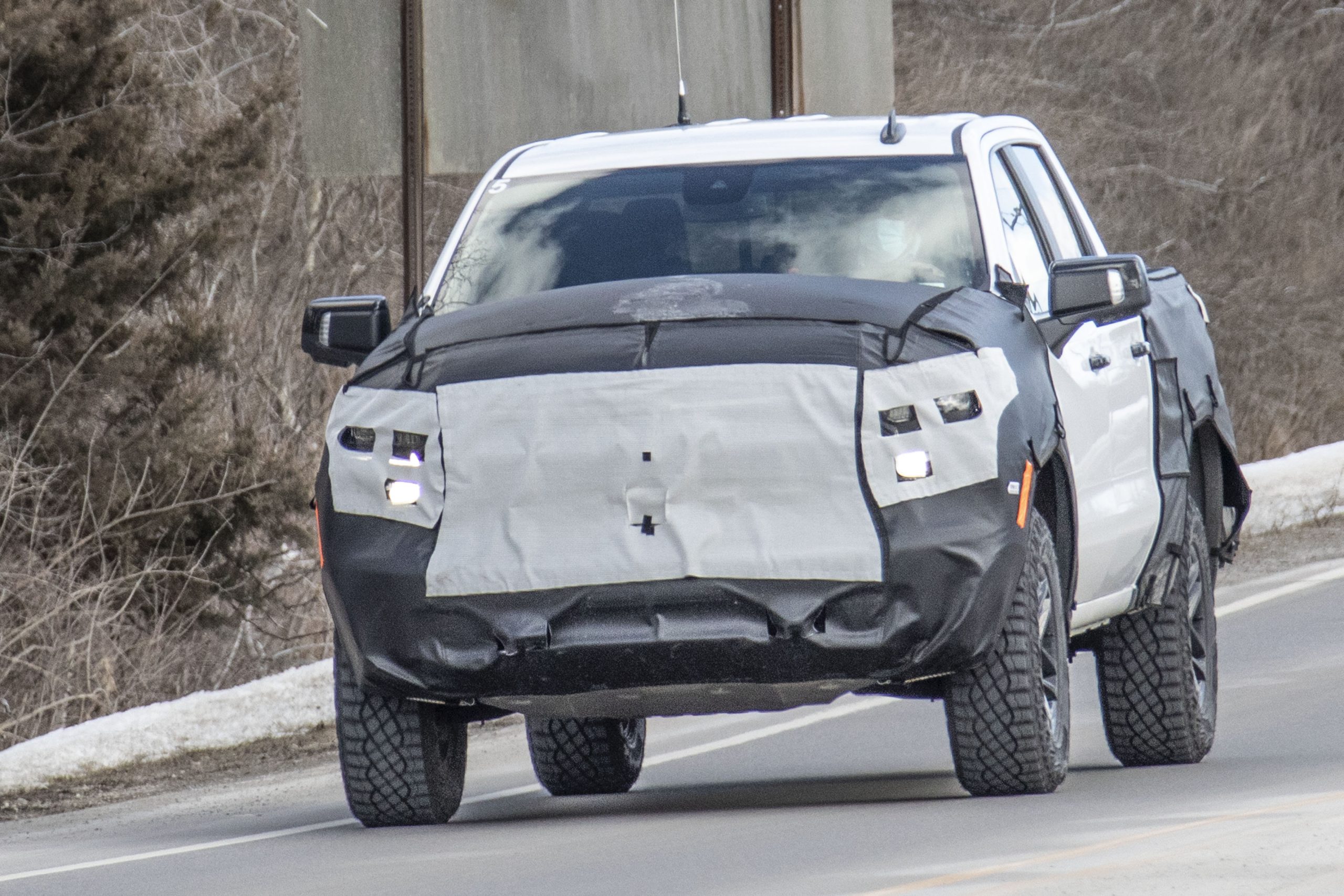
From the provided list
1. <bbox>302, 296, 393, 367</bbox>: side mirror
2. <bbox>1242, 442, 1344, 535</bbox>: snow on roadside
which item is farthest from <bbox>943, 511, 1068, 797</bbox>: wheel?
<bbox>1242, 442, 1344, 535</bbox>: snow on roadside

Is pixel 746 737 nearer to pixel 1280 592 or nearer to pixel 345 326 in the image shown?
pixel 345 326

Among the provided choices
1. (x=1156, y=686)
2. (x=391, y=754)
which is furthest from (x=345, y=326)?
(x=1156, y=686)

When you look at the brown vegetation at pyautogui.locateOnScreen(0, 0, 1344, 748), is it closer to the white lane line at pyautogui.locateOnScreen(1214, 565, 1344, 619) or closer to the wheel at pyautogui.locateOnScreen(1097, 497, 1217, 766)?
the wheel at pyautogui.locateOnScreen(1097, 497, 1217, 766)

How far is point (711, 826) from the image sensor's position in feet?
25.0

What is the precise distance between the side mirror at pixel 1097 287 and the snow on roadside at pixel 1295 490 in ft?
36.5

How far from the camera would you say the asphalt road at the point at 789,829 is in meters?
6.34

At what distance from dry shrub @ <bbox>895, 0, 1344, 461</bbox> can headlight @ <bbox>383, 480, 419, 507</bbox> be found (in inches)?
919

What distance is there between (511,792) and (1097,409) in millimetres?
2588

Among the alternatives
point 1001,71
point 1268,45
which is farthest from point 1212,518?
point 1268,45

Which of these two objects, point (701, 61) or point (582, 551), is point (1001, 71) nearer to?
point (701, 61)

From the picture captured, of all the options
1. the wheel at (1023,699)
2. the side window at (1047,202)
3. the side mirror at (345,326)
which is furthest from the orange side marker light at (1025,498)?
the side mirror at (345,326)

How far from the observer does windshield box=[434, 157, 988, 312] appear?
8.16 metres

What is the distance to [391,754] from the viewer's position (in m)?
7.65

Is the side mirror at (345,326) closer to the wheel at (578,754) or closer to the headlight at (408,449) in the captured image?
the headlight at (408,449)
